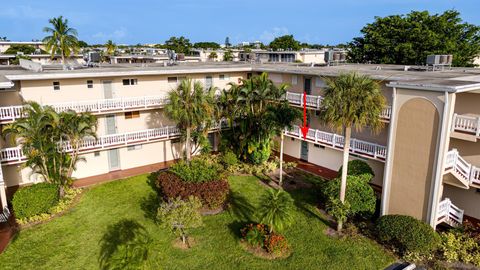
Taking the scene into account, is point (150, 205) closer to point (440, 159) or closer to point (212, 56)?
point (440, 159)

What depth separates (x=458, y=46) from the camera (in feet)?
171

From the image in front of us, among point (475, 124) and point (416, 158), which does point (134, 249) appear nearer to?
point (416, 158)

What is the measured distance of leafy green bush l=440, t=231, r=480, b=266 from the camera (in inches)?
674

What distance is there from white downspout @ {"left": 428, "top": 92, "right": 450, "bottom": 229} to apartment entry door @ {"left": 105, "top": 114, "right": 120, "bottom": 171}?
906 inches

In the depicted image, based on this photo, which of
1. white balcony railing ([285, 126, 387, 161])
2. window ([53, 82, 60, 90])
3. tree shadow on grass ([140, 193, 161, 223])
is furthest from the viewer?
window ([53, 82, 60, 90])

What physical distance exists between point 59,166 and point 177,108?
862cm

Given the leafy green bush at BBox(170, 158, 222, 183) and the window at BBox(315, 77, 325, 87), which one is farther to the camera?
the window at BBox(315, 77, 325, 87)

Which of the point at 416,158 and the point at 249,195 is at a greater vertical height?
the point at 416,158

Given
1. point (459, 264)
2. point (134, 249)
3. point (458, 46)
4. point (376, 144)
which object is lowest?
point (459, 264)

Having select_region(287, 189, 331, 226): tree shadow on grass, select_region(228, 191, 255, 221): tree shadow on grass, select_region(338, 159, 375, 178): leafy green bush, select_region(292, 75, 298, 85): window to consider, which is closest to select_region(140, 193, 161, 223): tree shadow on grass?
select_region(228, 191, 255, 221): tree shadow on grass

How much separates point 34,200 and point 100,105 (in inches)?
328

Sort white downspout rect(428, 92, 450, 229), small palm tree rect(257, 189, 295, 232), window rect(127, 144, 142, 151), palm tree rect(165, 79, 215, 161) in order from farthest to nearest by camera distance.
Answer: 1. window rect(127, 144, 142, 151)
2. palm tree rect(165, 79, 215, 161)
3. small palm tree rect(257, 189, 295, 232)
4. white downspout rect(428, 92, 450, 229)

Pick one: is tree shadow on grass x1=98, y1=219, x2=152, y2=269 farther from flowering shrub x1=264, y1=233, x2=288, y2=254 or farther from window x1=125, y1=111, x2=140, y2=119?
window x1=125, y1=111, x2=140, y2=119

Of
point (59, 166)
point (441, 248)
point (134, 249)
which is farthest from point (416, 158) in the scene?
point (59, 166)
